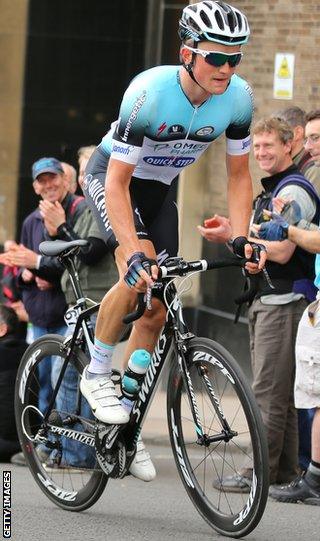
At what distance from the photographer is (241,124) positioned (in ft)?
21.3

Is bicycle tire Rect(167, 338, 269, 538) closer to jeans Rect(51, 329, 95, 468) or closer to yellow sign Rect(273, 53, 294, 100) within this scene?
jeans Rect(51, 329, 95, 468)

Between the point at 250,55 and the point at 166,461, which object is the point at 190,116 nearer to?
the point at 166,461

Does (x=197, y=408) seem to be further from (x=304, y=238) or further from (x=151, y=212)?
(x=304, y=238)

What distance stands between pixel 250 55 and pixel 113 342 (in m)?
5.80

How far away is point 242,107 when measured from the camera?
254 inches

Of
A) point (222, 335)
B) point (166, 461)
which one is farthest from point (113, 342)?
point (222, 335)

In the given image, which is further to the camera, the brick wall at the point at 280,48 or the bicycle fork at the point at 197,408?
the brick wall at the point at 280,48

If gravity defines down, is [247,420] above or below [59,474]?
above

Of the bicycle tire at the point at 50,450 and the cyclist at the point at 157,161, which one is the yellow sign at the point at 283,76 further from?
the bicycle tire at the point at 50,450

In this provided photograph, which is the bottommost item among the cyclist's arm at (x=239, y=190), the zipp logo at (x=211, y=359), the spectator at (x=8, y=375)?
the spectator at (x=8, y=375)

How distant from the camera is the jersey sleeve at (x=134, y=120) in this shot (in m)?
6.17

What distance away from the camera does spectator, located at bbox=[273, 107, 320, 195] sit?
804 cm

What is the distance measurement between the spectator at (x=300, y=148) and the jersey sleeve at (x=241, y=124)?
1.51 metres

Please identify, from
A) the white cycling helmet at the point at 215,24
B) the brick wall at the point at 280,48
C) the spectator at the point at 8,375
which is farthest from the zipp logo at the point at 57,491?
the brick wall at the point at 280,48
